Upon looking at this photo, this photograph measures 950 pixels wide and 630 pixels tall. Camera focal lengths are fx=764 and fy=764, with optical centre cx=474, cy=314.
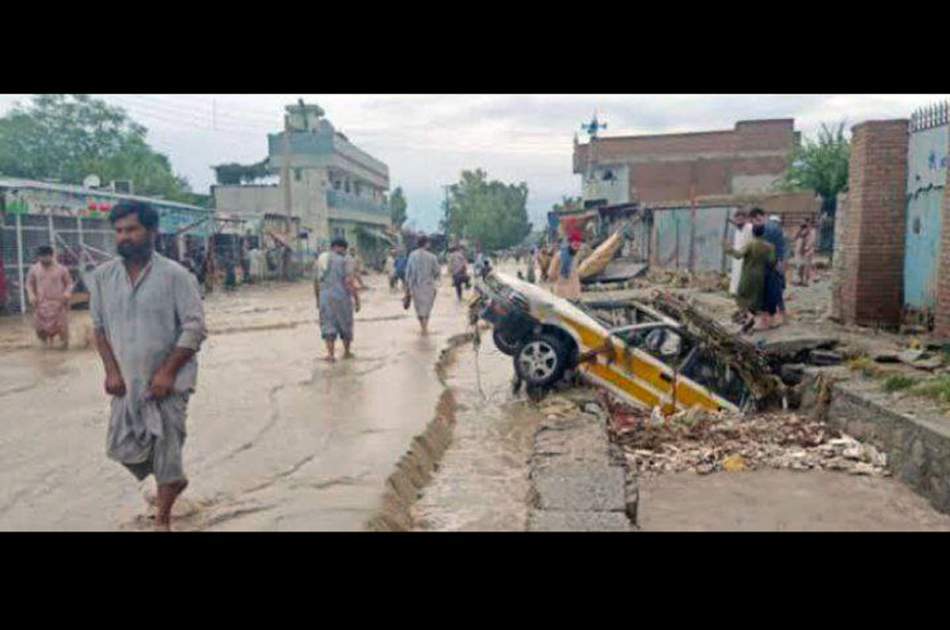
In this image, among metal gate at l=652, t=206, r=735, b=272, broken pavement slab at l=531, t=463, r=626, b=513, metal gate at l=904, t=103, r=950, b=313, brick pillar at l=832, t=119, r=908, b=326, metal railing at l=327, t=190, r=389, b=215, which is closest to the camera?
broken pavement slab at l=531, t=463, r=626, b=513

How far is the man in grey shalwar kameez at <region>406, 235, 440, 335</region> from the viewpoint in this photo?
12.6 m

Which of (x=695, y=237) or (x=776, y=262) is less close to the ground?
(x=695, y=237)

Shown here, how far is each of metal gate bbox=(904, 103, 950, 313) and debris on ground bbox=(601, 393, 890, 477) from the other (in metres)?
2.84

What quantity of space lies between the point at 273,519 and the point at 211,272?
23195 millimetres

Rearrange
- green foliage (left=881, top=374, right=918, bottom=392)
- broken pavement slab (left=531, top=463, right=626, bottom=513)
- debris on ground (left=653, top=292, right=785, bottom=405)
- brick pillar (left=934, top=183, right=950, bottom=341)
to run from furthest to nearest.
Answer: brick pillar (left=934, top=183, right=950, bottom=341)
debris on ground (left=653, top=292, right=785, bottom=405)
green foliage (left=881, top=374, right=918, bottom=392)
broken pavement slab (left=531, top=463, right=626, bottom=513)

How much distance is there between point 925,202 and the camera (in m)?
8.96

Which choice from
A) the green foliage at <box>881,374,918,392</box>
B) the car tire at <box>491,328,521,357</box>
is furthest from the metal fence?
the green foliage at <box>881,374,918,392</box>

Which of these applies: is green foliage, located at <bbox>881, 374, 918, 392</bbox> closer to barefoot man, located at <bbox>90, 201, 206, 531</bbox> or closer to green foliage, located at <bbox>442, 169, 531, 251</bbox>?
barefoot man, located at <bbox>90, 201, 206, 531</bbox>

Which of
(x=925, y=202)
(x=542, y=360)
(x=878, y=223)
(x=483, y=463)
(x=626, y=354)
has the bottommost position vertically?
(x=483, y=463)

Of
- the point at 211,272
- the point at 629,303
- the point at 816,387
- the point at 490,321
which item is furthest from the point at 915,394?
the point at 211,272

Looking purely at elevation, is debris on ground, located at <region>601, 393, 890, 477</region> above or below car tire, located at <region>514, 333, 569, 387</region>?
below

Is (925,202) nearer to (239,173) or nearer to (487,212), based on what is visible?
(239,173)

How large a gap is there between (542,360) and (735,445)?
2.27 m

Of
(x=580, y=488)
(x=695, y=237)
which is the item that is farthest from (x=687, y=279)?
(x=580, y=488)
